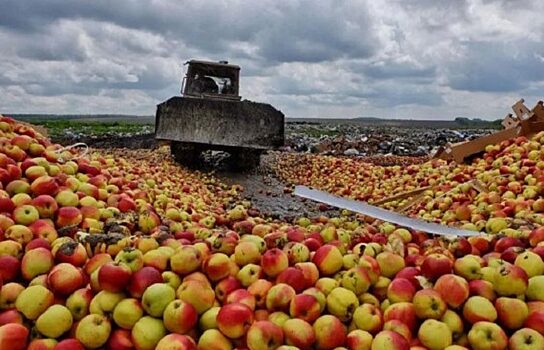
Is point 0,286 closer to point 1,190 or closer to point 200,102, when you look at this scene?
point 1,190

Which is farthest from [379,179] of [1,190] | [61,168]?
[1,190]

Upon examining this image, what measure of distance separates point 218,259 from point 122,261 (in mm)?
399

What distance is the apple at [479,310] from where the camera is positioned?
2.16 m

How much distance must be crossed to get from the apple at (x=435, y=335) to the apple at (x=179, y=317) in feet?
2.83

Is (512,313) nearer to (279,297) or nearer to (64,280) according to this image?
(279,297)

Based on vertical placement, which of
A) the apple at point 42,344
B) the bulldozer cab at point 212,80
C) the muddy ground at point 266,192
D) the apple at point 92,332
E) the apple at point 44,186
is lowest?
the muddy ground at point 266,192

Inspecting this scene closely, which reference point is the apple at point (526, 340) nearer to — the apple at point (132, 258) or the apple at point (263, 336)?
the apple at point (263, 336)

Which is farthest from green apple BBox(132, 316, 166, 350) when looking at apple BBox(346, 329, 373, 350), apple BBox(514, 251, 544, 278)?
apple BBox(514, 251, 544, 278)

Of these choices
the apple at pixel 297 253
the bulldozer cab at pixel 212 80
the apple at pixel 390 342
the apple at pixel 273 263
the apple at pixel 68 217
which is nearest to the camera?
the apple at pixel 390 342

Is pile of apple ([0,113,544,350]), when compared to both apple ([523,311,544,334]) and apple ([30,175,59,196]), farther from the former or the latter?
apple ([30,175,59,196])

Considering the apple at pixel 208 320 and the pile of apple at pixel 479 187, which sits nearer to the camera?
the apple at pixel 208 320

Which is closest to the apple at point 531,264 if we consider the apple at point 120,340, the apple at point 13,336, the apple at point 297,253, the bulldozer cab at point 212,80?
the apple at point 297,253

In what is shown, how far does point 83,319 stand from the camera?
2.19 meters

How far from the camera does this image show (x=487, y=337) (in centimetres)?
208
